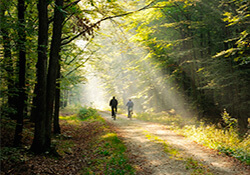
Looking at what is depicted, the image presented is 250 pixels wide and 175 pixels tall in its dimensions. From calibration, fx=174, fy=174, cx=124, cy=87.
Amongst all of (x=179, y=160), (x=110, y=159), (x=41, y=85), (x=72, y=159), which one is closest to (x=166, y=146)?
(x=179, y=160)

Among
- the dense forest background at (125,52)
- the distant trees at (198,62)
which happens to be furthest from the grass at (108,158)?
the distant trees at (198,62)

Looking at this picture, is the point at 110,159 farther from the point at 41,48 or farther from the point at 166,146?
the point at 41,48

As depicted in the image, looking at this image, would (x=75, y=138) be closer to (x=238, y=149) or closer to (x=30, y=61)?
(x=30, y=61)

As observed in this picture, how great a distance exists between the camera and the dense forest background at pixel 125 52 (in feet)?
21.8

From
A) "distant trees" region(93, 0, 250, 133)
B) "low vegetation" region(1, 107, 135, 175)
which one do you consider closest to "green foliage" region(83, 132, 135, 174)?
"low vegetation" region(1, 107, 135, 175)

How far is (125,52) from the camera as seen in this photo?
30.0ft

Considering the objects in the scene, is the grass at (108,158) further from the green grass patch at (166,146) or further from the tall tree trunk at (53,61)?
the tall tree trunk at (53,61)

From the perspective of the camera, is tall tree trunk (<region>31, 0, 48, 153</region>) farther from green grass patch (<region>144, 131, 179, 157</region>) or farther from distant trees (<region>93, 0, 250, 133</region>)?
distant trees (<region>93, 0, 250, 133</region>)

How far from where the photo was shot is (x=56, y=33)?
7.27 metres

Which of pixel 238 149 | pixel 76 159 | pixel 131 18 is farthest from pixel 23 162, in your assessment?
pixel 238 149

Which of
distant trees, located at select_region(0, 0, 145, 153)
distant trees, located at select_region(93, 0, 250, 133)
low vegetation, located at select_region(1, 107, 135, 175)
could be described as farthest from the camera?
distant trees, located at select_region(93, 0, 250, 133)

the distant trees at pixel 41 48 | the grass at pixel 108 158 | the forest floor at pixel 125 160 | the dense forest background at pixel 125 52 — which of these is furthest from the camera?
the dense forest background at pixel 125 52

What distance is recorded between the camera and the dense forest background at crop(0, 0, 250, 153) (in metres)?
6.66

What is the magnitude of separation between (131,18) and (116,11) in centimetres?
101
